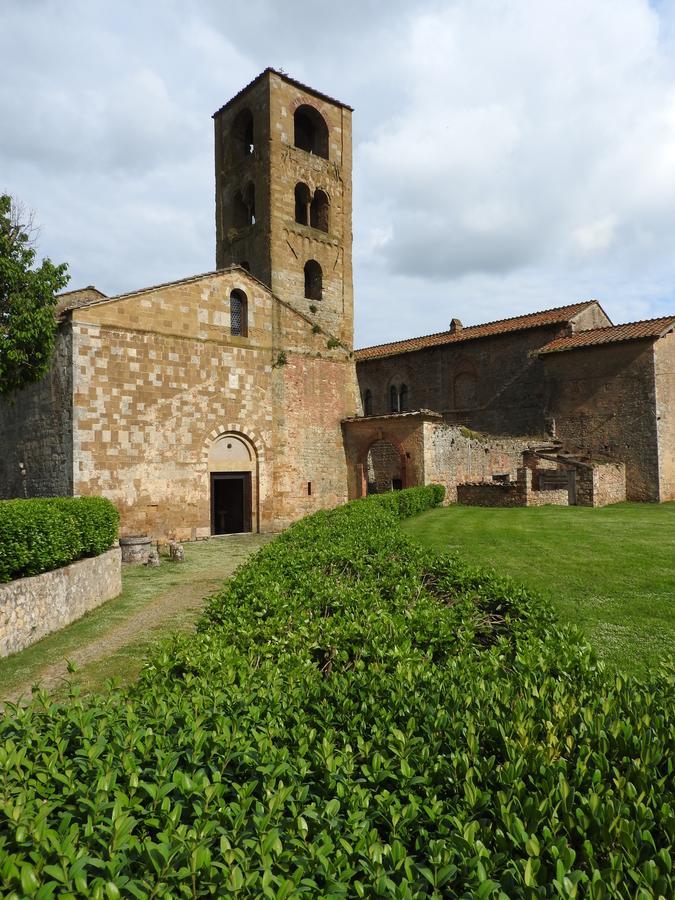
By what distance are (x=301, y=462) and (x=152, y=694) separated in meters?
17.4

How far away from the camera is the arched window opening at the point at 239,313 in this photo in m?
19.2

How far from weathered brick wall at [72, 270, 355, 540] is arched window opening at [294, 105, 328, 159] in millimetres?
12001

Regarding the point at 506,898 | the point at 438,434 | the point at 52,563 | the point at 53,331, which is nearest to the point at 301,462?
the point at 438,434

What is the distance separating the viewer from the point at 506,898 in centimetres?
175

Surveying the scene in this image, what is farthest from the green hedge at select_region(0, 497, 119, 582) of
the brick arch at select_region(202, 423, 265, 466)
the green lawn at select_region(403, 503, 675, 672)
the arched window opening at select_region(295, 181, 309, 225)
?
the arched window opening at select_region(295, 181, 309, 225)

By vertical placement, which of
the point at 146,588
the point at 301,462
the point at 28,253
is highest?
the point at 28,253

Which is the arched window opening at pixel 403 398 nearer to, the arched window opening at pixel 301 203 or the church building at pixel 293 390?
the church building at pixel 293 390

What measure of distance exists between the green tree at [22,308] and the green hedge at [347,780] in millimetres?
12085

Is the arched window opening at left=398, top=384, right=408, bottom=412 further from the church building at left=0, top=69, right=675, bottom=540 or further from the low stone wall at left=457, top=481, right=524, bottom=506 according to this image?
the low stone wall at left=457, top=481, right=524, bottom=506

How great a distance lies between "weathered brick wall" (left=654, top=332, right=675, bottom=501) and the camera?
22.7 m

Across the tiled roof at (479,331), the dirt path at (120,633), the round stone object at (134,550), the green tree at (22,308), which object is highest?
the tiled roof at (479,331)

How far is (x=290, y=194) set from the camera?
2531cm

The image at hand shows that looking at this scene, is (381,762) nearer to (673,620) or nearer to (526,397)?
(673,620)

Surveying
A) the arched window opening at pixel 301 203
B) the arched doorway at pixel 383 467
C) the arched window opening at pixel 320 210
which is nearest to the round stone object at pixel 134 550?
the arched doorway at pixel 383 467
